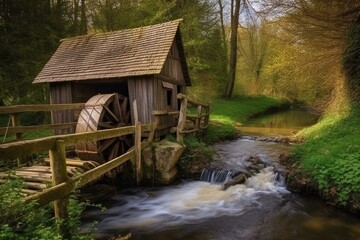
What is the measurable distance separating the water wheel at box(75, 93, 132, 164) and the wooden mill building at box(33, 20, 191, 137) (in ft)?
1.78

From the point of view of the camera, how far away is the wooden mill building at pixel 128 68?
10.3 meters

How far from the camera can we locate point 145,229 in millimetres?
6289

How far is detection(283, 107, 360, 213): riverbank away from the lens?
674cm

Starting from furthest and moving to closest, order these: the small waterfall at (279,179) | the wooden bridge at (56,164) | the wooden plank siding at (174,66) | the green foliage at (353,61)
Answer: the wooden plank siding at (174,66) → the green foliage at (353,61) → the small waterfall at (279,179) → the wooden bridge at (56,164)

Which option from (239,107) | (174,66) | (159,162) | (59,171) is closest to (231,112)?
(239,107)

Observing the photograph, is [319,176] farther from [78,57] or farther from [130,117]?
[78,57]

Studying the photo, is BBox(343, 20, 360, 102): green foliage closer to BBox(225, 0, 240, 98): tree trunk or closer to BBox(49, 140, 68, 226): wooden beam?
BBox(49, 140, 68, 226): wooden beam

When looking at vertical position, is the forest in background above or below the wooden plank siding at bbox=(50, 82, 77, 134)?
above

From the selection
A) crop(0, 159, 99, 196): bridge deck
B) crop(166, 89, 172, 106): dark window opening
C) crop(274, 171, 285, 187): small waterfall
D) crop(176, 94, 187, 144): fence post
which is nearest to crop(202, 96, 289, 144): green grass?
crop(166, 89, 172, 106): dark window opening

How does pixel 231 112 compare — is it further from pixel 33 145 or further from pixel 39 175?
pixel 33 145

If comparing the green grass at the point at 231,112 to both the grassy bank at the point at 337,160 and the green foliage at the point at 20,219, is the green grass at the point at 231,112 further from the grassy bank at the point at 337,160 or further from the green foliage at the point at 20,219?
the green foliage at the point at 20,219

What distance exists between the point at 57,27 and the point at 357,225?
54.3 ft

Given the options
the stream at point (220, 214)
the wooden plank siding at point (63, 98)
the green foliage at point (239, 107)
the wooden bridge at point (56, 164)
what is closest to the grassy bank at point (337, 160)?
the stream at point (220, 214)

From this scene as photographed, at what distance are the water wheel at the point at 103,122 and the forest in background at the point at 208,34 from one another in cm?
687
